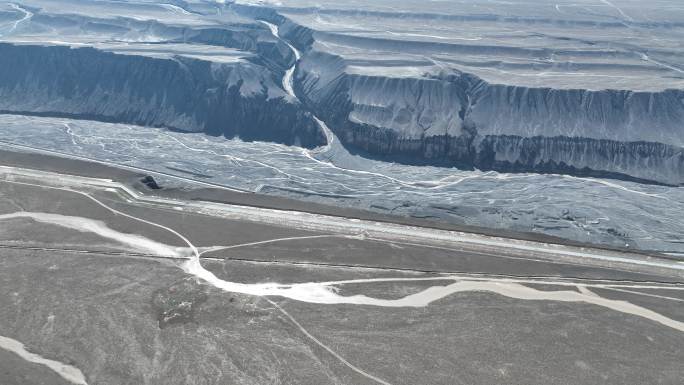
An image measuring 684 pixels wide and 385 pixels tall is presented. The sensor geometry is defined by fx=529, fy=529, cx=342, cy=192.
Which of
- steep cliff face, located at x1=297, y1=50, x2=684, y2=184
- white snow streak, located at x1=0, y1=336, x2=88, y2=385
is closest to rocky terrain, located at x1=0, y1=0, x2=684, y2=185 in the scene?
steep cliff face, located at x1=297, y1=50, x2=684, y2=184

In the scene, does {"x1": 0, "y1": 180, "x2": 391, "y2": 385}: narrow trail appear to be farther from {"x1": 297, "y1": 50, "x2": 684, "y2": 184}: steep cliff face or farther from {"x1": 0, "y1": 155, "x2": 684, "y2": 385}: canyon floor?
{"x1": 297, "y1": 50, "x2": 684, "y2": 184}: steep cliff face

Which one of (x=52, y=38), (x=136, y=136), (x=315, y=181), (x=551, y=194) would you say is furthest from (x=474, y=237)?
(x=52, y=38)

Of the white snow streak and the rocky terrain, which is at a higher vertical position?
the rocky terrain

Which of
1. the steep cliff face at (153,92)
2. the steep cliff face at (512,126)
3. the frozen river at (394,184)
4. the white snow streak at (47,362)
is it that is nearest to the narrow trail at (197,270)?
the white snow streak at (47,362)

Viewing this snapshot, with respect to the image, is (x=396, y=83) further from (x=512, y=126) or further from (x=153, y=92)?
(x=153, y=92)

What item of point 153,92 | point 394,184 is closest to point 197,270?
point 394,184

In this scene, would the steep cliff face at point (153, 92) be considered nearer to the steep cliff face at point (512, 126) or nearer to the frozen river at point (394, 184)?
the frozen river at point (394, 184)
